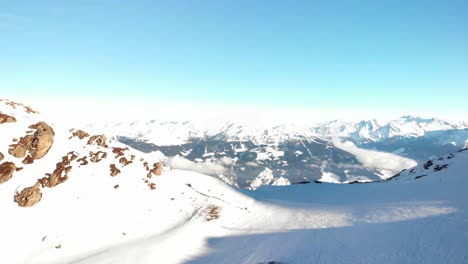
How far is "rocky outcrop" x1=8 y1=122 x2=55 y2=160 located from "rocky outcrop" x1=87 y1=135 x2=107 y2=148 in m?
5.23

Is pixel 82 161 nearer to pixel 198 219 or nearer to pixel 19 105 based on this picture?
pixel 19 105

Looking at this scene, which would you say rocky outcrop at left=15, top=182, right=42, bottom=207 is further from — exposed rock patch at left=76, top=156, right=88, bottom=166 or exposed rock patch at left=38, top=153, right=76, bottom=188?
exposed rock patch at left=76, top=156, right=88, bottom=166

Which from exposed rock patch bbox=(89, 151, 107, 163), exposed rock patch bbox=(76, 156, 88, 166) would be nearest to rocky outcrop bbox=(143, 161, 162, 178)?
exposed rock patch bbox=(89, 151, 107, 163)

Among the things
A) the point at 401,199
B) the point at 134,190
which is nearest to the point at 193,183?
the point at 134,190

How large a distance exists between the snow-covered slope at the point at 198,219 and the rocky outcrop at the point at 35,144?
476 mm

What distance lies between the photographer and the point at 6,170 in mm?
30703

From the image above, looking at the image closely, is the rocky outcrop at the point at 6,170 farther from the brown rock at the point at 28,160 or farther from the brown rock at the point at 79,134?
the brown rock at the point at 79,134

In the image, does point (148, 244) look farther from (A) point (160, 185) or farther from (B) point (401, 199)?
(B) point (401, 199)

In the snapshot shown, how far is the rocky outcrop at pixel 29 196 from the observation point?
28.8 metres

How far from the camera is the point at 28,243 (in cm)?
2531

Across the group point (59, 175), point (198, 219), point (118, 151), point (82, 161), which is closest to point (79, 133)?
point (118, 151)

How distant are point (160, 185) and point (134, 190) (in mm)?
4213

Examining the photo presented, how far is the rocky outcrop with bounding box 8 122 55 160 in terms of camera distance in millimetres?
33259

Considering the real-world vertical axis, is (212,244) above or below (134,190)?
below
